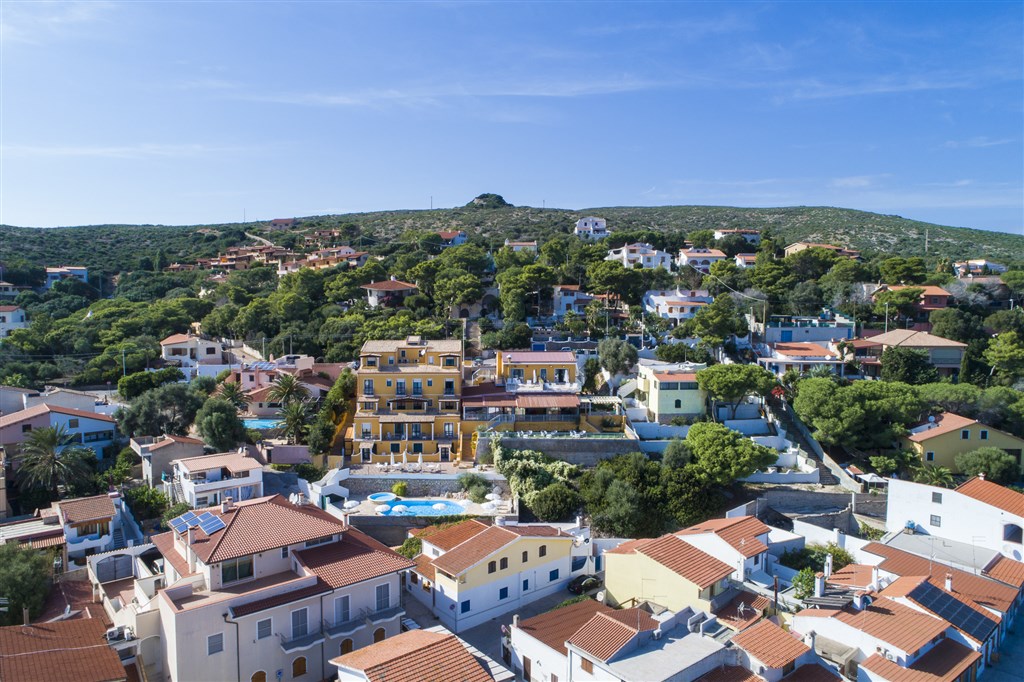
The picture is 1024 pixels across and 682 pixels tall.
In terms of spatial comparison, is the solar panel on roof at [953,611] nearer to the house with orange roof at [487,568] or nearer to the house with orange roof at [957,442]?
the house with orange roof at [487,568]

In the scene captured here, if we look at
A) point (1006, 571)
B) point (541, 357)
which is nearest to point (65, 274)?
point (541, 357)

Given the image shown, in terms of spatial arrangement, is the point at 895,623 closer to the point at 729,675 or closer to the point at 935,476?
the point at 729,675

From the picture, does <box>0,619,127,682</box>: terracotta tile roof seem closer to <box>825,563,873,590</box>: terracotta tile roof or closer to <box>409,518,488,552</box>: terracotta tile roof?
<box>409,518,488,552</box>: terracotta tile roof

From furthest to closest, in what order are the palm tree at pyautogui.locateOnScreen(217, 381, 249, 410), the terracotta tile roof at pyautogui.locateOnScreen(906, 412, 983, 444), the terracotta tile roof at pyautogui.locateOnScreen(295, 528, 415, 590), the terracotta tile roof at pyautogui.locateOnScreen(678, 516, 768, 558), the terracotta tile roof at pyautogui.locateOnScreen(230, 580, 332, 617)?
the palm tree at pyautogui.locateOnScreen(217, 381, 249, 410) → the terracotta tile roof at pyautogui.locateOnScreen(906, 412, 983, 444) → the terracotta tile roof at pyautogui.locateOnScreen(678, 516, 768, 558) → the terracotta tile roof at pyautogui.locateOnScreen(295, 528, 415, 590) → the terracotta tile roof at pyautogui.locateOnScreen(230, 580, 332, 617)

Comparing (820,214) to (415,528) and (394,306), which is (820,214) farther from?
(415,528)

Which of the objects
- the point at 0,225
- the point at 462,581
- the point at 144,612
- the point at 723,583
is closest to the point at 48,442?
the point at 144,612

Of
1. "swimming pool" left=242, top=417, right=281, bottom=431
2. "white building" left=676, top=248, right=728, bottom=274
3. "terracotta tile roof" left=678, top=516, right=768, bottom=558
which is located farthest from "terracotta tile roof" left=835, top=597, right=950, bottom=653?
"white building" left=676, top=248, right=728, bottom=274
